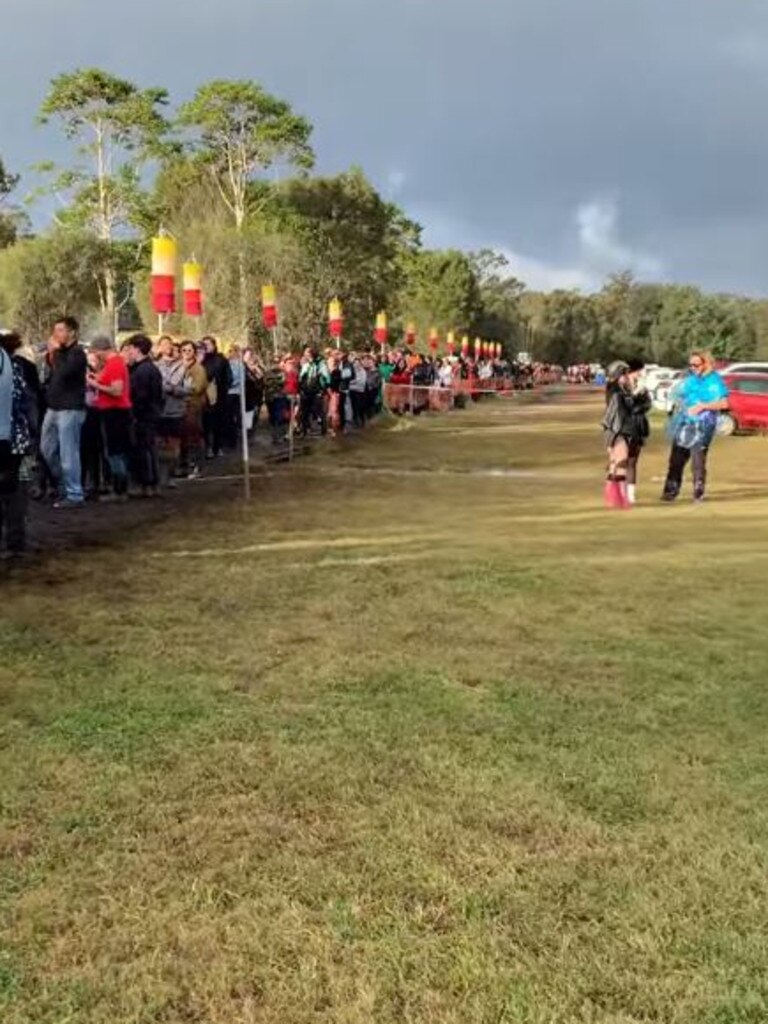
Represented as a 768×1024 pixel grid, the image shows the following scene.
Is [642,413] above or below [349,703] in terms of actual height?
above

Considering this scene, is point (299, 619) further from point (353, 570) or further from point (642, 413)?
point (642, 413)

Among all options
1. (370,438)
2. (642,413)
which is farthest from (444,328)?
(642,413)

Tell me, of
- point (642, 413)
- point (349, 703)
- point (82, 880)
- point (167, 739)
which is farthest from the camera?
point (642, 413)

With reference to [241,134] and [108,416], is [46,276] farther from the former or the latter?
[108,416]

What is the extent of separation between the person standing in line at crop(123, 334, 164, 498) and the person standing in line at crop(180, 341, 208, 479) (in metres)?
1.35

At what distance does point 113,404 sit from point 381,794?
25.3ft

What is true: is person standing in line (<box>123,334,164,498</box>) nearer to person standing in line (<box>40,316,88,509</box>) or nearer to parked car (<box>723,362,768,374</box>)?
person standing in line (<box>40,316,88,509</box>)

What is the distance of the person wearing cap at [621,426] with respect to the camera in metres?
Result: 11.3

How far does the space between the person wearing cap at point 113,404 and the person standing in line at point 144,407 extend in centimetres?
27

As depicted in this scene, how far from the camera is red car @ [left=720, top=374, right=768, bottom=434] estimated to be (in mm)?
23469

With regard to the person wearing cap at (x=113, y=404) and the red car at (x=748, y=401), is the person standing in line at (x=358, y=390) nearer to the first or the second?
the red car at (x=748, y=401)

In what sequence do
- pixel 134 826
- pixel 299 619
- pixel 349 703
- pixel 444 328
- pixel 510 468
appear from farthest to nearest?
pixel 444 328 → pixel 510 468 → pixel 299 619 → pixel 349 703 → pixel 134 826

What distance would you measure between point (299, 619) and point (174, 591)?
1025mm

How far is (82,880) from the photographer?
305 centimetres
